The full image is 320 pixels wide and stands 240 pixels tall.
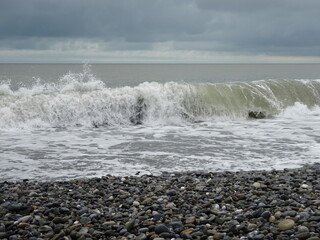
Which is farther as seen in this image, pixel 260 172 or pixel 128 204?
pixel 260 172

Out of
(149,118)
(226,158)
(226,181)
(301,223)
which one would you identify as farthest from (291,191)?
(149,118)

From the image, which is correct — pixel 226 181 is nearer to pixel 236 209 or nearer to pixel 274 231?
pixel 236 209

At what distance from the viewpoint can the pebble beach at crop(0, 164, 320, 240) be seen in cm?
466

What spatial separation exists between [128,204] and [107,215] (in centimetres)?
58

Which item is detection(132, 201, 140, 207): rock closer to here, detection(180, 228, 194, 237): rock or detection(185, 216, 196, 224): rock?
detection(185, 216, 196, 224): rock

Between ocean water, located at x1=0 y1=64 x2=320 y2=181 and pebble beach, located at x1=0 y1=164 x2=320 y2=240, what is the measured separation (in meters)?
1.35

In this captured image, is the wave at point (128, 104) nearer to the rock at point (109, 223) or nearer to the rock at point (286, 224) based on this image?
the rock at point (109, 223)

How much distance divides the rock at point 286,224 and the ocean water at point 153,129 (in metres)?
3.98

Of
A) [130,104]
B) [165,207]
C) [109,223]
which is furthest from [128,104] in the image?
[109,223]

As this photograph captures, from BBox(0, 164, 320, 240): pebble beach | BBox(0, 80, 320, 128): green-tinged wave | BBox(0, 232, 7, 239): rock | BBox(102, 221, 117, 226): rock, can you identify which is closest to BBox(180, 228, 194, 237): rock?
BBox(0, 164, 320, 240): pebble beach

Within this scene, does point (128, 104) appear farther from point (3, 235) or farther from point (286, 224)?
point (286, 224)

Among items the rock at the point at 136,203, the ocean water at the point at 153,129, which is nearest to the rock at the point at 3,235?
the rock at the point at 136,203

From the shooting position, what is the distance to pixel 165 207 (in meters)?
5.64

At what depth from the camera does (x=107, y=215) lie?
5.32 meters
